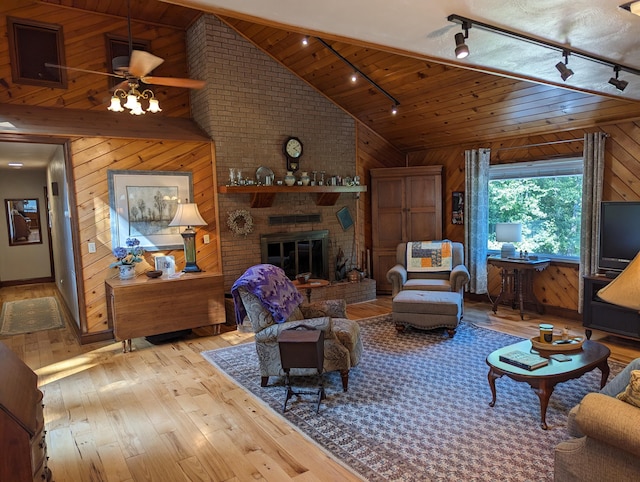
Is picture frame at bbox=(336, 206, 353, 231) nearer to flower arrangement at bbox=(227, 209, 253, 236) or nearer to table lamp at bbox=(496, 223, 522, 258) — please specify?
flower arrangement at bbox=(227, 209, 253, 236)

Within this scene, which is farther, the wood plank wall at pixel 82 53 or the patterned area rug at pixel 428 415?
the wood plank wall at pixel 82 53

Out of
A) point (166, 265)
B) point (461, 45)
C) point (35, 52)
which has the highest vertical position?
point (35, 52)

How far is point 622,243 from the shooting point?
4.48m

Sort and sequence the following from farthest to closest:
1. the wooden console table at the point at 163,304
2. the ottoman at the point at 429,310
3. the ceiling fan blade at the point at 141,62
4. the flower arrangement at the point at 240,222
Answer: the flower arrangement at the point at 240,222 < the ottoman at the point at 429,310 < the wooden console table at the point at 163,304 < the ceiling fan blade at the point at 141,62

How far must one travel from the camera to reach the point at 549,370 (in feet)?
9.39

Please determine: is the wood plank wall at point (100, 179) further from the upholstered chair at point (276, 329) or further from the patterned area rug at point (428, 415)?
the upholstered chair at point (276, 329)

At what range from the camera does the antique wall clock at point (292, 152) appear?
6.11m

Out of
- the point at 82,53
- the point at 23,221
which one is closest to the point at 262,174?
the point at 82,53

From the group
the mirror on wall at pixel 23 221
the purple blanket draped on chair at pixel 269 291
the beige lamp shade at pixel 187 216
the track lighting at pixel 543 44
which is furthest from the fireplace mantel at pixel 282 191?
the mirror on wall at pixel 23 221

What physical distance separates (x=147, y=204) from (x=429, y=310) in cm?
359

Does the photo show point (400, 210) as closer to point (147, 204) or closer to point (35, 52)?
point (147, 204)

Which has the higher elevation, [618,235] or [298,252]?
[618,235]

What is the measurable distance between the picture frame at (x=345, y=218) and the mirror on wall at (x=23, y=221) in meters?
6.74

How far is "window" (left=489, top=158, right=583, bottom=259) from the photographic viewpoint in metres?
5.39
